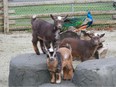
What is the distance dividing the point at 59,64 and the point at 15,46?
19.7 feet

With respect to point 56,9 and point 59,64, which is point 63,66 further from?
point 56,9

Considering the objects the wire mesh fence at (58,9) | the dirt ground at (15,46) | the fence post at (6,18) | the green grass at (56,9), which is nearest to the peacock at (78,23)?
the dirt ground at (15,46)

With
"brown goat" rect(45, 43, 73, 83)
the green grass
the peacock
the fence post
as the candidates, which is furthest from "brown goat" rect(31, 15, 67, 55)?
the green grass

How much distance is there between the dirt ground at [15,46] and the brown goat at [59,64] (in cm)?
190

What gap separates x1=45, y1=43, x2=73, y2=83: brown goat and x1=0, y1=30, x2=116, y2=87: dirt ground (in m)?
1.90

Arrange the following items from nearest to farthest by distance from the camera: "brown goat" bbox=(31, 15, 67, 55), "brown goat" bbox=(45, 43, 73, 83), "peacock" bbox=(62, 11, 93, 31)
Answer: "brown goat" bbox=(45, 43, 73, 83)
"brown goat" bbox=(31, 15, 67, 55)
"peacock" bbox=(62, 11, 93, 31)

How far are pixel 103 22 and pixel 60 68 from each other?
9250 millimetres

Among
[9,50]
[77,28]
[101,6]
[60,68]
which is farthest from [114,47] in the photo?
[101,6]

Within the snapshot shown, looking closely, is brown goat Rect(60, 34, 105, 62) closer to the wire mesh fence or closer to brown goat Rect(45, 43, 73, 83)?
brown goat Rect(45, 43, 73, 83)

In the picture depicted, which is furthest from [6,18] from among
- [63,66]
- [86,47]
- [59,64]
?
[59,64]

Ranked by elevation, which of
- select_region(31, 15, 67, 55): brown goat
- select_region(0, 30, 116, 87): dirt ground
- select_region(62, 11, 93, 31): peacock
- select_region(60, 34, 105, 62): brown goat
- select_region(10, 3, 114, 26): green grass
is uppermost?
select_region(31, 15, 67, 55): brown goat

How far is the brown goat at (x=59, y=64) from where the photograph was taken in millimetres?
6035

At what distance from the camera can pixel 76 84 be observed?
6.36 meters

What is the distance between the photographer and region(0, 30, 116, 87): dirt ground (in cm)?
934
